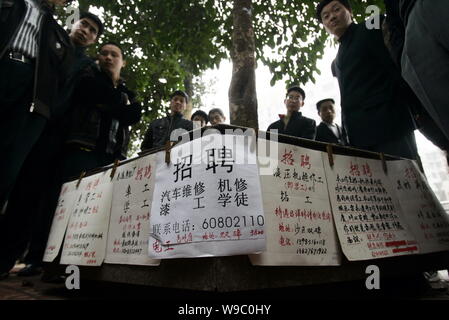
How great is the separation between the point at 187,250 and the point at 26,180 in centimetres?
186

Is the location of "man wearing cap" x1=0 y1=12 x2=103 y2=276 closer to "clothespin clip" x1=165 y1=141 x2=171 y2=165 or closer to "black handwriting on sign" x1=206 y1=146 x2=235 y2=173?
"clothespin clip" x1=165 y1=141 x2=171 y2=165

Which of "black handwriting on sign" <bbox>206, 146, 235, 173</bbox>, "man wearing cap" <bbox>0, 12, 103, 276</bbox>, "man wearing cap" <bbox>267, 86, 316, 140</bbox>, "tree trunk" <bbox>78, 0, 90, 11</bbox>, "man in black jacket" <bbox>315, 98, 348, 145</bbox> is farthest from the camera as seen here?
"tree trunk" <bbox>78, 0, 90, 11</bbox>

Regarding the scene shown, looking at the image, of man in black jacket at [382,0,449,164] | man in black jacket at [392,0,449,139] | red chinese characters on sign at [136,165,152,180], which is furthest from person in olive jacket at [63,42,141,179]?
man in black jacket at [392,0,449,139]

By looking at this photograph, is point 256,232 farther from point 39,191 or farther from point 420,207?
point 39,191

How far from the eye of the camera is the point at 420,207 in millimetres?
1702

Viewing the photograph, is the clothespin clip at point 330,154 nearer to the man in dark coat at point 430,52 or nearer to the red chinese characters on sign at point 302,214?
the red chinese characters on sign at point 302,214

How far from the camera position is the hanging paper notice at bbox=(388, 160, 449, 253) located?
1.61 metres

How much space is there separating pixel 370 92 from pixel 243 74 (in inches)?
46.1

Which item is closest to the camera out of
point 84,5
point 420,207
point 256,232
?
point 256,232

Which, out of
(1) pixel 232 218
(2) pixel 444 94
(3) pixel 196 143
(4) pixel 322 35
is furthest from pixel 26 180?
(4) pixel 322 35

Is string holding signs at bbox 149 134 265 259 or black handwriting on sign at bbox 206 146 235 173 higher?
black handwriting on sign at bbox 206 146 235 173

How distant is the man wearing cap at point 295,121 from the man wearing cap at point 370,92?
1.47 m

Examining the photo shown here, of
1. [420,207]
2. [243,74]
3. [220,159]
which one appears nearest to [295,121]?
[243,74]

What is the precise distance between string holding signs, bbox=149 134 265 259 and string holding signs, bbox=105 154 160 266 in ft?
0.35
